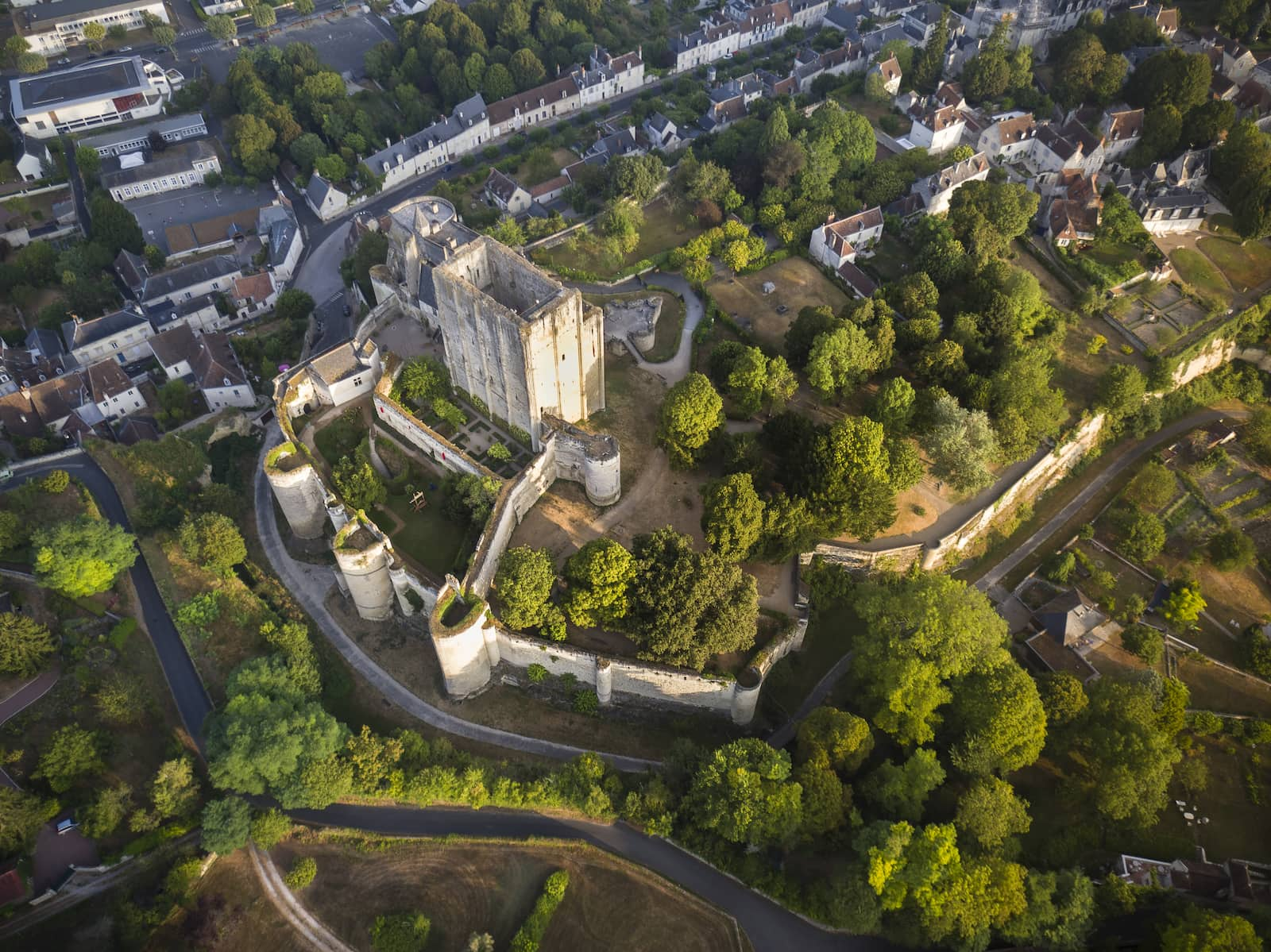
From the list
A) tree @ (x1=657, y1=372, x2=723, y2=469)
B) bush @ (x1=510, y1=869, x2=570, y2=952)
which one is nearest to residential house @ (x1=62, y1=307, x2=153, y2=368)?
tree @ (x1=657, y1=372, x2=723, y2=469)

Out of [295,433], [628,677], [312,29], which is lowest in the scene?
[628,677]

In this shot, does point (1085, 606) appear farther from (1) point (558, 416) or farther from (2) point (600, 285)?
(2) point (600, 285)

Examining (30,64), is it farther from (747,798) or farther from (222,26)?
(747,798)

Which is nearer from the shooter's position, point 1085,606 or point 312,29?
point 1085,606

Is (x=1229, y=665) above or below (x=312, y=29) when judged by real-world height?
below

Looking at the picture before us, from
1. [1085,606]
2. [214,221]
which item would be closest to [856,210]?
[1085,606]

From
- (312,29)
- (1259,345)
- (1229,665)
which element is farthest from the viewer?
(312,29)

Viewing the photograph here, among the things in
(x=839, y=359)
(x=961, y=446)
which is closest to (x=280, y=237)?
(x=839, y=359)

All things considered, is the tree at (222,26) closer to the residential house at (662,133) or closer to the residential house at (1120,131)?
the residential house at (662,133)
